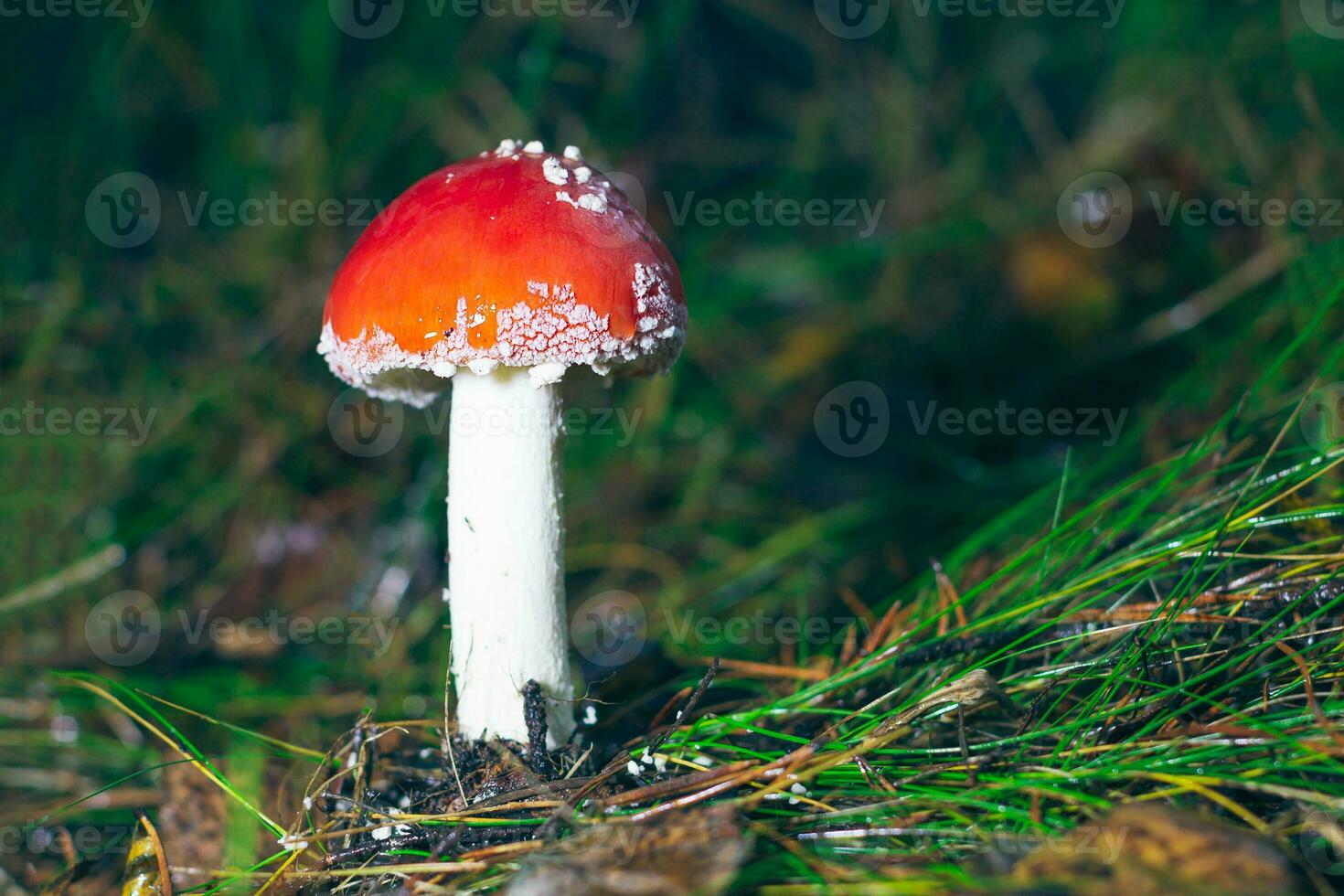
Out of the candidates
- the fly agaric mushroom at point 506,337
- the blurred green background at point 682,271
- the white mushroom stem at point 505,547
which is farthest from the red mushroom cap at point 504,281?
the blurred green background at point 682,271

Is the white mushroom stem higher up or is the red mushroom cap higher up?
the red mushroom cap

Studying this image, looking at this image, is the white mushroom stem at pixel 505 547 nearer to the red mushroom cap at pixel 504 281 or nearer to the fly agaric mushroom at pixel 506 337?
the fly agaric mushroom at pixel 506 337

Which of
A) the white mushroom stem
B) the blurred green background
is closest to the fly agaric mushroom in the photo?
the white mushroom stem

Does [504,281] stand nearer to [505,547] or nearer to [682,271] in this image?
[505,547]

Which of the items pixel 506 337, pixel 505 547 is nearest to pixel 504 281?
pixel 506 337

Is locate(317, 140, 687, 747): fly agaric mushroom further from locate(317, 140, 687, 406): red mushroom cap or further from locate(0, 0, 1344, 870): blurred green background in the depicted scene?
locate(0, 0, 1344, 870): blurred green background

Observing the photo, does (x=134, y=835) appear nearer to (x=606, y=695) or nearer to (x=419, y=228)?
(x=606, y=695)
